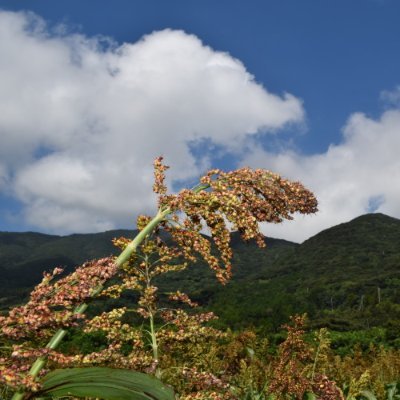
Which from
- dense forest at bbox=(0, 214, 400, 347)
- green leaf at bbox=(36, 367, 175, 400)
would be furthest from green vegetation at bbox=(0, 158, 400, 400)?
dense forest at bbox=(0, 214, 400, 347)

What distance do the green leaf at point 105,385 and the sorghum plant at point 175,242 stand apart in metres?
0.09

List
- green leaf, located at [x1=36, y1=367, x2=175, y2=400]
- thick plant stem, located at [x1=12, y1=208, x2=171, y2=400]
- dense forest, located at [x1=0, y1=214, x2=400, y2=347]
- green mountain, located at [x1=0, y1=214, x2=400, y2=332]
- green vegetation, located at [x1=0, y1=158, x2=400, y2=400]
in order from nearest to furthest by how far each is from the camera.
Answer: green leaf, located at [x1=36, y1=367, x2=175, y2=400], green vegetation, located at [x1=0, y1=158, x2=400, y2=400], thick plant stem, located at [x1=12, y1=208, x2=171, y2=400], dense forest, located at [x1=0, y1=214, x2=400, y2=347], green mountain, located at [x1=0, y1=214, x2=400, y2=332]

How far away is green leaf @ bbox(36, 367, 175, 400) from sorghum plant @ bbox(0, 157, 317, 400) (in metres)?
0.09

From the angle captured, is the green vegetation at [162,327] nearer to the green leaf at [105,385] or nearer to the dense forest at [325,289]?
the green leaf at [105,385]

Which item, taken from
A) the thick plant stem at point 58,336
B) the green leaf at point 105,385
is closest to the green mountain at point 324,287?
the thick plant stem at point 58,336

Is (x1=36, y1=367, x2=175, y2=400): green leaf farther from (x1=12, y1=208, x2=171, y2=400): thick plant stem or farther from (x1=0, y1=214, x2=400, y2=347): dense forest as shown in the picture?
(x1=0, y1=214, x2=400, y2=347): dense forest

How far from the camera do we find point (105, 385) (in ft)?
8.24

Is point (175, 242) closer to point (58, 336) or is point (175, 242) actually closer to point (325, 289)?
point (58, 336)

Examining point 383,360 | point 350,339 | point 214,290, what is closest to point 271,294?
point 214,290

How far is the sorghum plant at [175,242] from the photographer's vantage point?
250 cm

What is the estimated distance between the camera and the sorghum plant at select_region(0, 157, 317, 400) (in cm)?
250

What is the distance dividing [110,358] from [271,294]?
13044 cm

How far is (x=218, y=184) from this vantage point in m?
3.72

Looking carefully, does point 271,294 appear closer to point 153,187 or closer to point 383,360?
point 383,360
